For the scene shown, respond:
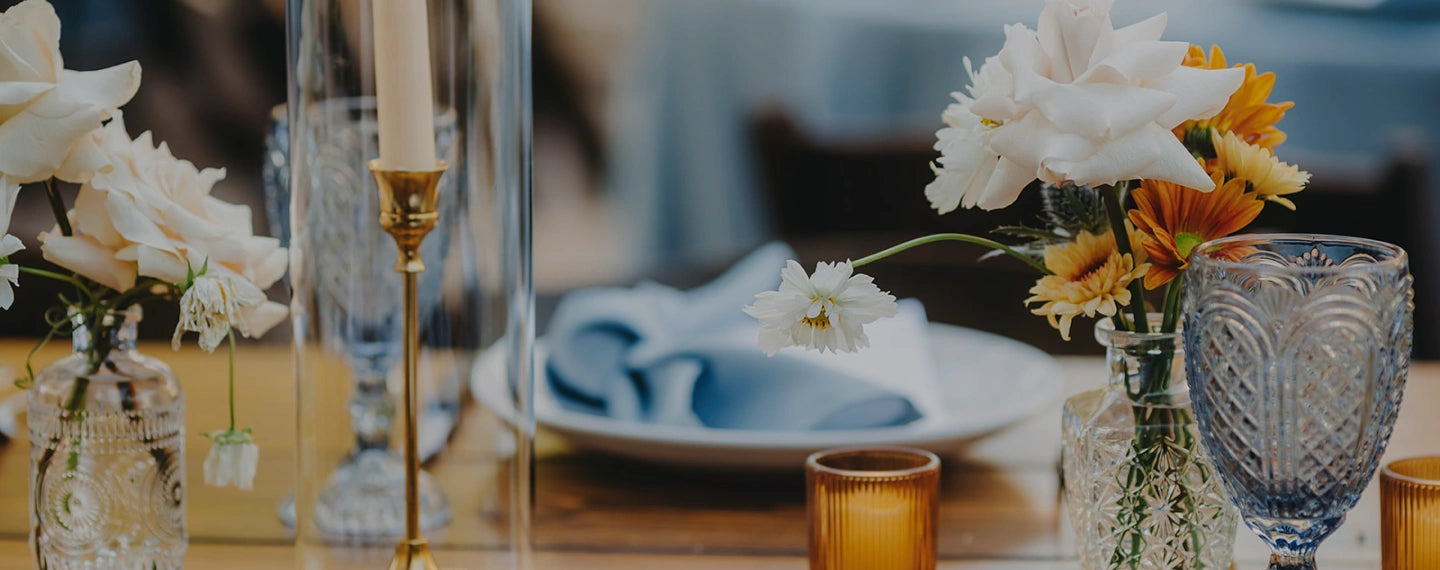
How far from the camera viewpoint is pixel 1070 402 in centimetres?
57

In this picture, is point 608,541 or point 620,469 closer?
point 608,541

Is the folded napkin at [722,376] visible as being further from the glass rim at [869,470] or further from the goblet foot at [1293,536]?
the goblet foot at [1293,536]

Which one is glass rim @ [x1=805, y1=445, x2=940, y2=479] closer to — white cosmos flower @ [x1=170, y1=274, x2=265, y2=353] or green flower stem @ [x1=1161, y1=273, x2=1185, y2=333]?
green flower stem @ [x1=1161, y1=273, x2=1185, y2=333]

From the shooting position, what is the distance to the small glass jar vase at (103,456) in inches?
22.4

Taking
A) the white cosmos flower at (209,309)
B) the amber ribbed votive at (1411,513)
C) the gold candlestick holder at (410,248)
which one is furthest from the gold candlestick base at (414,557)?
the amber ribbed votive at (1411,513)

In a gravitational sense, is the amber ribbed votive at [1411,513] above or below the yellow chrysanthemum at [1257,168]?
below

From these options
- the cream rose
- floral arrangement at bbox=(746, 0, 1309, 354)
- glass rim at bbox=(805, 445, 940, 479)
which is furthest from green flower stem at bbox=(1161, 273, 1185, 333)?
the cream rose

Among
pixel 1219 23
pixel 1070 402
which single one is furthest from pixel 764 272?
pixel 1219 23

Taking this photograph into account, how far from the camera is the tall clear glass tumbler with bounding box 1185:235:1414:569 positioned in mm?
453

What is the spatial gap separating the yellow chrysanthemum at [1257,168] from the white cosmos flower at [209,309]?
0.38m

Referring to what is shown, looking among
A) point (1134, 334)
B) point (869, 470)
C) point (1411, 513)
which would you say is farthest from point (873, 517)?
point (1411, 513)

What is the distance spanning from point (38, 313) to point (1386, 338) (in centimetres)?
203

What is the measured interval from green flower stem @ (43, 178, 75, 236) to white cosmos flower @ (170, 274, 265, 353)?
69 millimetres

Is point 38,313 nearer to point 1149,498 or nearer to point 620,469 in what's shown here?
point 620,469
